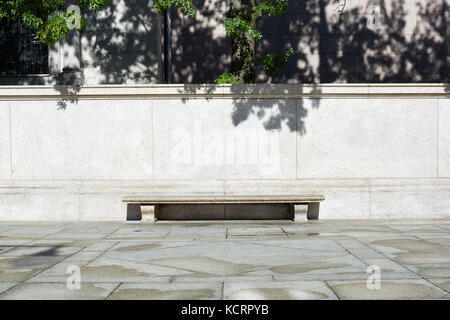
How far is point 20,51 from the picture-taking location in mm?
15812

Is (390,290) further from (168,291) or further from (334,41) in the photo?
(334,41)

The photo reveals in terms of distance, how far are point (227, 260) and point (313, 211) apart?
467 cm

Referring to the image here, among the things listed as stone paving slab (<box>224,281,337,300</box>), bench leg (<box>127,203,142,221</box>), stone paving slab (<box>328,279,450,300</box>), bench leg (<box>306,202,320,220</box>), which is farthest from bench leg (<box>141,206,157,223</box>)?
stone paving slab (<box>328,279,450,300</box>)

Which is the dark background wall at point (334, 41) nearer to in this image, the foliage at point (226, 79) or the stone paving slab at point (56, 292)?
the foliage at point (226, 79)

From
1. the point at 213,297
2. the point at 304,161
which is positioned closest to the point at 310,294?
the point at 213,297

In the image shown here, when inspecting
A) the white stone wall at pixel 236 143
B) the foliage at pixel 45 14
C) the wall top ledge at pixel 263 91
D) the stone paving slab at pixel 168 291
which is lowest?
the stone paving slab at pixel 168 291

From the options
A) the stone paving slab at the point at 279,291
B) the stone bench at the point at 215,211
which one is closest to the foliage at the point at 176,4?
the stone bench at the point at 215,211

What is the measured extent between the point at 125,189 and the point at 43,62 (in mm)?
7520

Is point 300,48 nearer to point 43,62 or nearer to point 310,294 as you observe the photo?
point 43,62

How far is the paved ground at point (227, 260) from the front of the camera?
15.4ft

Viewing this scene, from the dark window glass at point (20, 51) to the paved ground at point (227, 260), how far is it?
25.5ft

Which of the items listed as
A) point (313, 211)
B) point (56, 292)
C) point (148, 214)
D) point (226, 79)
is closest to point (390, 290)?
point (56, 292)

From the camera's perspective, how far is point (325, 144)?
10570 millimetres

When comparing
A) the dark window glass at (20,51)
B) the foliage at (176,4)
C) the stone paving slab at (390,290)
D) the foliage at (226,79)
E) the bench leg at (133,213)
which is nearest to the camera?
the stone paving slab at (390,290)
